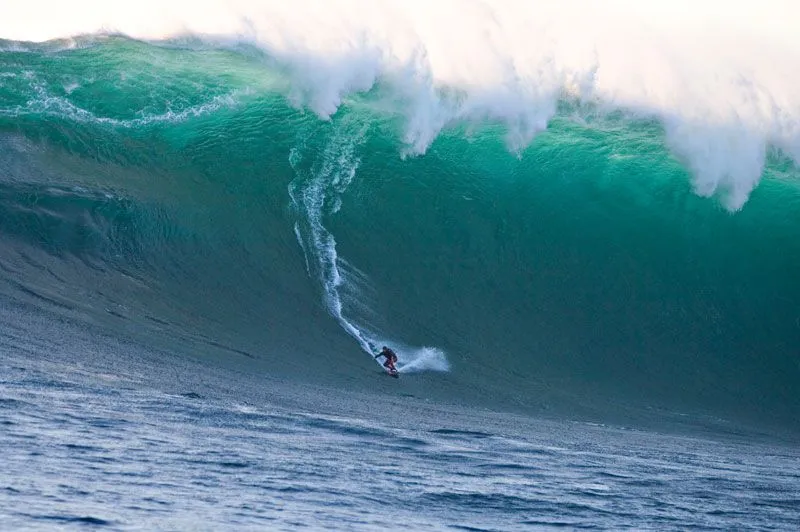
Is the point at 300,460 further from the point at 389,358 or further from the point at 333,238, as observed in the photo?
the point at 333,238

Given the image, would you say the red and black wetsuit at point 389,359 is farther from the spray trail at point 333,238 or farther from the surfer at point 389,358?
the spray trail at point 333,238

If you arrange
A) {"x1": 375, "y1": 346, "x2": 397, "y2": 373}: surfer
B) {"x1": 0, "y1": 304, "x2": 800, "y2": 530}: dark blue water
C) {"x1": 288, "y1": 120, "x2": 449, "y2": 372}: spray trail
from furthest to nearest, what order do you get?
{"x1": 288, "y1": 120, "x2": 449, "y2": 372}: spray trail
{"x1": 375, "y1": 346, "x2": 397, "y2": 373}: surfer
{"x1": 0, "y1": 304, "x2": 800, "y2": 530}: dark blue water

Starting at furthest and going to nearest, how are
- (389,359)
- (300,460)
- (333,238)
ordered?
(333,238) < (389,359) < (300,460)

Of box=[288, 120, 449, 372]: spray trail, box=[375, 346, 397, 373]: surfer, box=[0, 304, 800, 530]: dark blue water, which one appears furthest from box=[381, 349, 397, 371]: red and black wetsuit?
box=[0, 304, 800, 530]: dark blue water

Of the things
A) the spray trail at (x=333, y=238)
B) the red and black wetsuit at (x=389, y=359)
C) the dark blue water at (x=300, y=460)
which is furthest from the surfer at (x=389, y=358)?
the dark blue water at (x=300, y=460)

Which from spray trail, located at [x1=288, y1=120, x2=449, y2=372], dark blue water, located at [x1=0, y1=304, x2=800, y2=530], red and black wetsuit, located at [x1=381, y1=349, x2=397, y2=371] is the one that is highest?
spray trail, located at [x1=288, y1=120, x2=449, y2=372]

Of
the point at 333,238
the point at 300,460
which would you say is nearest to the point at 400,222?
the point at 333,238

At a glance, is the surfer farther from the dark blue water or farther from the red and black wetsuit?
the dark blue water
